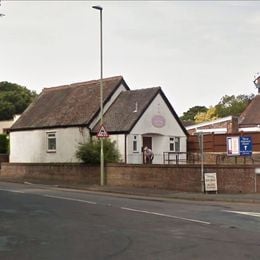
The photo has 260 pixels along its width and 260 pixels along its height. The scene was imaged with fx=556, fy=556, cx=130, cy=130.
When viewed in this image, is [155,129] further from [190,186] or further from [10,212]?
[10,212]

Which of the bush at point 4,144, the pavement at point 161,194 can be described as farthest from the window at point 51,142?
the bush at point 4,144

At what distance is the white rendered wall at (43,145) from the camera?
38.4 metres

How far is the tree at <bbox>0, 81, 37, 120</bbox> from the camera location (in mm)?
92438

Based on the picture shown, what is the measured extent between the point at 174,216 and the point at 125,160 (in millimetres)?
18939

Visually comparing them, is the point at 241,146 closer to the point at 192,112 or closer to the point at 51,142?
the point at 51,142

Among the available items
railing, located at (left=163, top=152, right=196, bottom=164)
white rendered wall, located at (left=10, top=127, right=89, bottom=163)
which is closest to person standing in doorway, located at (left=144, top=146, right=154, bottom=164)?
railing, located at (left=163, top=152, right=196, bottom=164)

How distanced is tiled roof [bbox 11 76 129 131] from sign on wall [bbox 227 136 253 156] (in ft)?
42.1

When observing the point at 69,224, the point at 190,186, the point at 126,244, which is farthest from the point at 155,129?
the point at 126,244

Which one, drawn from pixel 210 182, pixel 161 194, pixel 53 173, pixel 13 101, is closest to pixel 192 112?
pixel 13 101

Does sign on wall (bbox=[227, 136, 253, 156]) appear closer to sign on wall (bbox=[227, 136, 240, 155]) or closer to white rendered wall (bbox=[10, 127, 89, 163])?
sign on wall (bbox=[227, 136, 240, 155])

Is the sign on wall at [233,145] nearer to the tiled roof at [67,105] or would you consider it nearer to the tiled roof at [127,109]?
the tiled roof at [127,109]

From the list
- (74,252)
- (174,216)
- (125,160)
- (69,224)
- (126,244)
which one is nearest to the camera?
(74,252)

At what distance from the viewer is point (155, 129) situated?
38.1m

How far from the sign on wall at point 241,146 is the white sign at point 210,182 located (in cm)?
207
